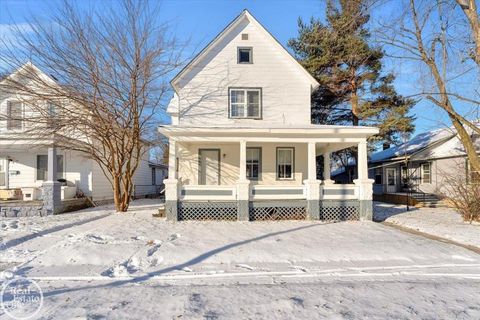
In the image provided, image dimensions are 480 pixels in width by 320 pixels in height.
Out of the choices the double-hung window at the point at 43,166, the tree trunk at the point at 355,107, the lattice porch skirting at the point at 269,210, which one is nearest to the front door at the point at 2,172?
the double-hung window at the point at 43,166

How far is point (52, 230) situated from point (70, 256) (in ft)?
12.8

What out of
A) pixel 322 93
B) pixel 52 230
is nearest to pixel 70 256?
pixel 52 230

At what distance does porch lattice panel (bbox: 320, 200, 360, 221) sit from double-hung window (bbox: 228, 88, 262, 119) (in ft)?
16.3

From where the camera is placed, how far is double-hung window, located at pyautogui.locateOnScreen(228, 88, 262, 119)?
43.5ft

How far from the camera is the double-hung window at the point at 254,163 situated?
1342 centimetres

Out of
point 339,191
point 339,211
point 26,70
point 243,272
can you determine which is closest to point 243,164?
point 339,191

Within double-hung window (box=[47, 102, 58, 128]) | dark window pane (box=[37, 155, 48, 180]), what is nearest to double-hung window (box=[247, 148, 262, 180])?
double-hung window (box=[47, 102, 58, 128])

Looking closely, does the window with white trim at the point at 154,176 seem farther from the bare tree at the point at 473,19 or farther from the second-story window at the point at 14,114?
the bare tree at the point at 473,19

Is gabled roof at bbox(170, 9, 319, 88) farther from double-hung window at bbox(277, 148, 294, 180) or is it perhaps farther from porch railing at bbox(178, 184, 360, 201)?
porch railing at bbox(178, 184, 360, 201)

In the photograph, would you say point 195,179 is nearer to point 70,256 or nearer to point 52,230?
point 52,230

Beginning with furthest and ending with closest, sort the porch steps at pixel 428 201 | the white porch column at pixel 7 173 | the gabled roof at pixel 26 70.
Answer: the porch steps at pixel 428 201 → the white porch column at pixel 7 173 → the gabled roof at pixel 26 70

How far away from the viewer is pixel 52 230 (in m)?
9.27

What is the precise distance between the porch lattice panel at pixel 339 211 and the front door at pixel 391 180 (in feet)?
41.2

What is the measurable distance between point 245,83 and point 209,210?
19.5 feet
